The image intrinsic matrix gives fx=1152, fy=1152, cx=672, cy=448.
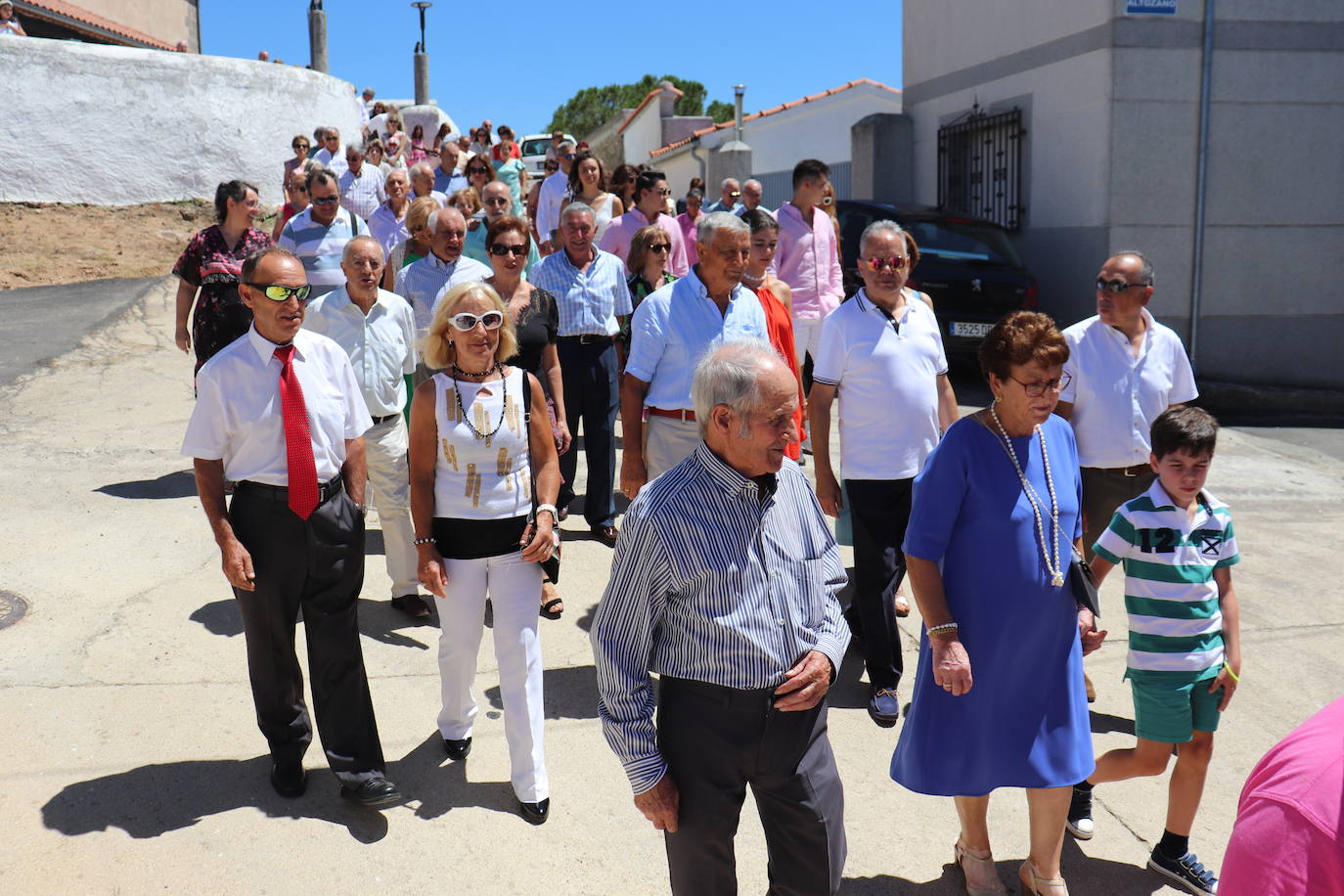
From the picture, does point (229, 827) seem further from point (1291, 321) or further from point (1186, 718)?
point (1291, 321)

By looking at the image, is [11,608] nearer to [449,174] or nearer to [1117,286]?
[1117,286]

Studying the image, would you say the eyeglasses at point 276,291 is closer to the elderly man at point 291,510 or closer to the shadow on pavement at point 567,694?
the elderly man at point 291,510

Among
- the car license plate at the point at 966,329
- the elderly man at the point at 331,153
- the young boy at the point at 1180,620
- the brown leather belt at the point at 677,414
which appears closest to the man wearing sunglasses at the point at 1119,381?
the young boy at the point at 1180,620

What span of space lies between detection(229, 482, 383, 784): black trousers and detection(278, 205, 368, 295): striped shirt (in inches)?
143

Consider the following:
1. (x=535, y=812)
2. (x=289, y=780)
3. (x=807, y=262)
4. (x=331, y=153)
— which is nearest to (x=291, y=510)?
(x=289, y=780)

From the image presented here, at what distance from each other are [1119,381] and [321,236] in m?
5.00

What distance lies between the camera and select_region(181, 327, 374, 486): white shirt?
379 cm

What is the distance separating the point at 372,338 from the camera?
5547mm

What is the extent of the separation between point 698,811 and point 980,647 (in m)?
1.04

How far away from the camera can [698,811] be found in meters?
2.74

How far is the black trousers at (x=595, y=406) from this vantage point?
690 centimetres

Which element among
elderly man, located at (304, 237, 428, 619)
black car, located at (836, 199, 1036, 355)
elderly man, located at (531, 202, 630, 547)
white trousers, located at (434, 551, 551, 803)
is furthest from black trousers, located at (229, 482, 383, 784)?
black car, located at (836, 199, 1036, 355)

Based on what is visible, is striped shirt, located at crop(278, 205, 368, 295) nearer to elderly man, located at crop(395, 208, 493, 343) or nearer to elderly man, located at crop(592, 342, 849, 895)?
elderly man, located at crop(395, 208, 493, 343)

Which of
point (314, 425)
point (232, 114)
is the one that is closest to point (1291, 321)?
point (314, 425)
